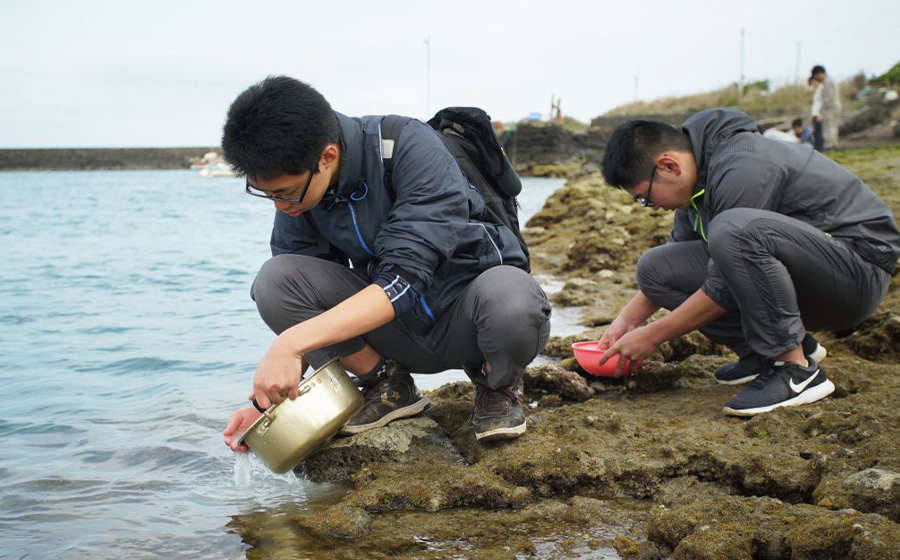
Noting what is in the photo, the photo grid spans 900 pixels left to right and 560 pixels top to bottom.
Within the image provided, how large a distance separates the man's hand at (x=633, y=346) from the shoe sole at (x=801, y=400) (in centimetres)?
41

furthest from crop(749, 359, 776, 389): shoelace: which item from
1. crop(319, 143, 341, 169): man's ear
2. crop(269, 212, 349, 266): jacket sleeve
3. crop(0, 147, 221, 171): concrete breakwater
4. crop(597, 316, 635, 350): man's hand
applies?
crop(0, 147, 221, 171): concrete breakwater

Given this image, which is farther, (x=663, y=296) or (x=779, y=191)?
(x=663, y=296)

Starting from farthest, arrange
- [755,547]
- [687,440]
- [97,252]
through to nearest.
→ [97,252]
[687,440]
[755,547]

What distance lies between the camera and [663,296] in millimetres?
3725

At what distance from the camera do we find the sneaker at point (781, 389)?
307 centimetres

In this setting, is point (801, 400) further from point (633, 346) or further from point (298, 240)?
point (298, 240)

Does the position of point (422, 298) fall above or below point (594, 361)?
above

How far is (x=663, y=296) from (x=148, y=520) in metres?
2.25

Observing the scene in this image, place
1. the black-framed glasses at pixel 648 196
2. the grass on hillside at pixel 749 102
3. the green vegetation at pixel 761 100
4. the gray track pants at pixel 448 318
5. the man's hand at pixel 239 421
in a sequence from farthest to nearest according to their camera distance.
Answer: the grass on hillside at pixel 749 102 < the green vegetation at pixel 761 100 < the black-framed glasses at pixel 648 196 < the man's hand at pixel 239 421 < the gray track pants at pixel 448 318

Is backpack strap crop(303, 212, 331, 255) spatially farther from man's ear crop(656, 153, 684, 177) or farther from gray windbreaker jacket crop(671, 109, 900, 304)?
gray windbreaker jacket crop(671, 109, 900, 304)

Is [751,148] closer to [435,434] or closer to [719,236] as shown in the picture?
[719,236]

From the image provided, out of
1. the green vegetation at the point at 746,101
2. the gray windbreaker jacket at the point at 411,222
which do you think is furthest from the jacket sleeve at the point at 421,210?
the green vegetation at the point at 746,101

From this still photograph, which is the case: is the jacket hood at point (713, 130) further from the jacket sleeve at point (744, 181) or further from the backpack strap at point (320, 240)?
the backpack strap at point (320, 240)

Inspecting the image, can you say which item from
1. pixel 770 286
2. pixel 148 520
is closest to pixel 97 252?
pixel 148 520
